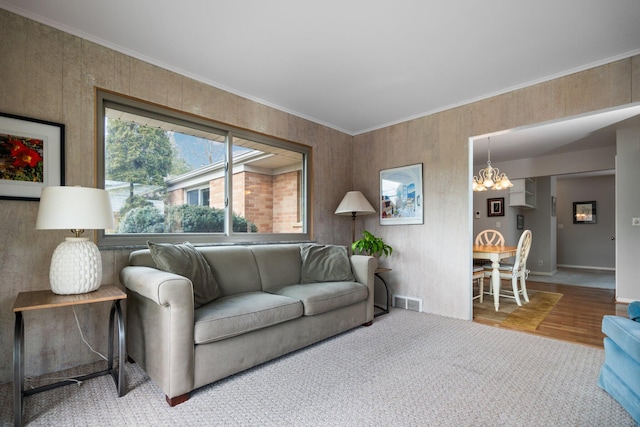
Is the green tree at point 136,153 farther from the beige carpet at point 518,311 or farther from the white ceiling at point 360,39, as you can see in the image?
the beige carpet at point 518,311

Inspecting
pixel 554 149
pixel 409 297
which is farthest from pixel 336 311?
pixel 554 149

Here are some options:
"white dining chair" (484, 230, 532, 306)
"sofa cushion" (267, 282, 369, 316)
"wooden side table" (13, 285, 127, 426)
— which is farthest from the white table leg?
"wooden side table" (13, 285, 127, 426)

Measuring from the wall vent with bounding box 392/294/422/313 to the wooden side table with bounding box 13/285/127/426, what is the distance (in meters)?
3.06

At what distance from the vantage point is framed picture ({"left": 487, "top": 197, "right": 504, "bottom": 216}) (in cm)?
684

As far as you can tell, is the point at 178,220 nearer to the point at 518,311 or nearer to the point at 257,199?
the point at 257,199

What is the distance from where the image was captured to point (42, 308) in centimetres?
181

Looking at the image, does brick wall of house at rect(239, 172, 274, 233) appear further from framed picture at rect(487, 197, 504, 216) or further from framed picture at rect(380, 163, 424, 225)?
framed picture at rect(487, 197, 504, 216)

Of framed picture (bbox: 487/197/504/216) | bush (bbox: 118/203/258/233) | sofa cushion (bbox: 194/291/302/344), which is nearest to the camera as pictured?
sofa cushion (bbox: 194/291/302/344)

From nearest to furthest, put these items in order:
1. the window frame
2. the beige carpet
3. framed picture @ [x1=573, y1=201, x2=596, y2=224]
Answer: the window frame < the beige carpet < framed picture @ [x1=573, y1=201, x2=596, y2=224]

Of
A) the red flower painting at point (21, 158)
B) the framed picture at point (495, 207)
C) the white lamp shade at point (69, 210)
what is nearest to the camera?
the white lamp shade at point (69, 210)

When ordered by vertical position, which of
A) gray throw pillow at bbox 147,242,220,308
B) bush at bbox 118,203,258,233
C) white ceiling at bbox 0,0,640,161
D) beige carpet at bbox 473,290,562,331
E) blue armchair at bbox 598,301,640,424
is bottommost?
beige carpet at bbox 473,290,562,331

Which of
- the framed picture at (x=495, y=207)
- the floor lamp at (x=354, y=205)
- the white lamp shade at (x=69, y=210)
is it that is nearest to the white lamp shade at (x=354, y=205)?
the floor lamp at (x=354, y=205)

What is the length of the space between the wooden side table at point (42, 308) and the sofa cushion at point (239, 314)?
0.45 metres

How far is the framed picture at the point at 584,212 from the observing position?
787cm
